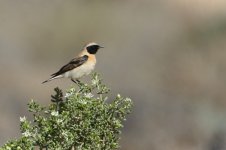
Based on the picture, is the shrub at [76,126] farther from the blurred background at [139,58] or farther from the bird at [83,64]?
the blurred background at [139,58]

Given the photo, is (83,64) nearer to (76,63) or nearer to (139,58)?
(76,63)

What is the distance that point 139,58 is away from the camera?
48.6m

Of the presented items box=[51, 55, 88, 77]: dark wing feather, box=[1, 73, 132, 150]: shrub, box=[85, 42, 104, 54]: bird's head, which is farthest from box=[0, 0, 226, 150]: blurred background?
box=[1, 73, 132, 150]: shrub

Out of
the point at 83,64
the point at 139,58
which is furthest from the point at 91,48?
the point at 139,58

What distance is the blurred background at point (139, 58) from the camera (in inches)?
1606

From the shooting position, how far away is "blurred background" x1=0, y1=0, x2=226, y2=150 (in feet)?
134

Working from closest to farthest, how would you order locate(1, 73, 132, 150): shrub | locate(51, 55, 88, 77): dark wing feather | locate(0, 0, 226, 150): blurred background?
locate(1, 73, 132, 150): shrub
locate(51, 55, 88, 77): dark wing feather
locate(0, 0, 226, 150): blurred background

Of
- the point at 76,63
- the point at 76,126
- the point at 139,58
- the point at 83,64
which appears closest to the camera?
the point at 76,126

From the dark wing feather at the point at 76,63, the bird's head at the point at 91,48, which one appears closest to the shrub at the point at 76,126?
the dark wing feather at the point at 76,63

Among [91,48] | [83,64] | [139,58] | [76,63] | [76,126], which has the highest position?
[139,58]

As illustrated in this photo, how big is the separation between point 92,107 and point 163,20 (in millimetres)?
37551

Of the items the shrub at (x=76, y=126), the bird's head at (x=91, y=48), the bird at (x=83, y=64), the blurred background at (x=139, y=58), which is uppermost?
the blurred background at (x=139, y=58)

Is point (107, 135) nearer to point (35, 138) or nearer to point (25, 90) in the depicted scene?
point (35, 138)

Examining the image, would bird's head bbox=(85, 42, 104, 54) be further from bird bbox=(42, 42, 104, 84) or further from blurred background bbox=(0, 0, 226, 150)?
blurred background bbox=(0, 0, 226, 150)
